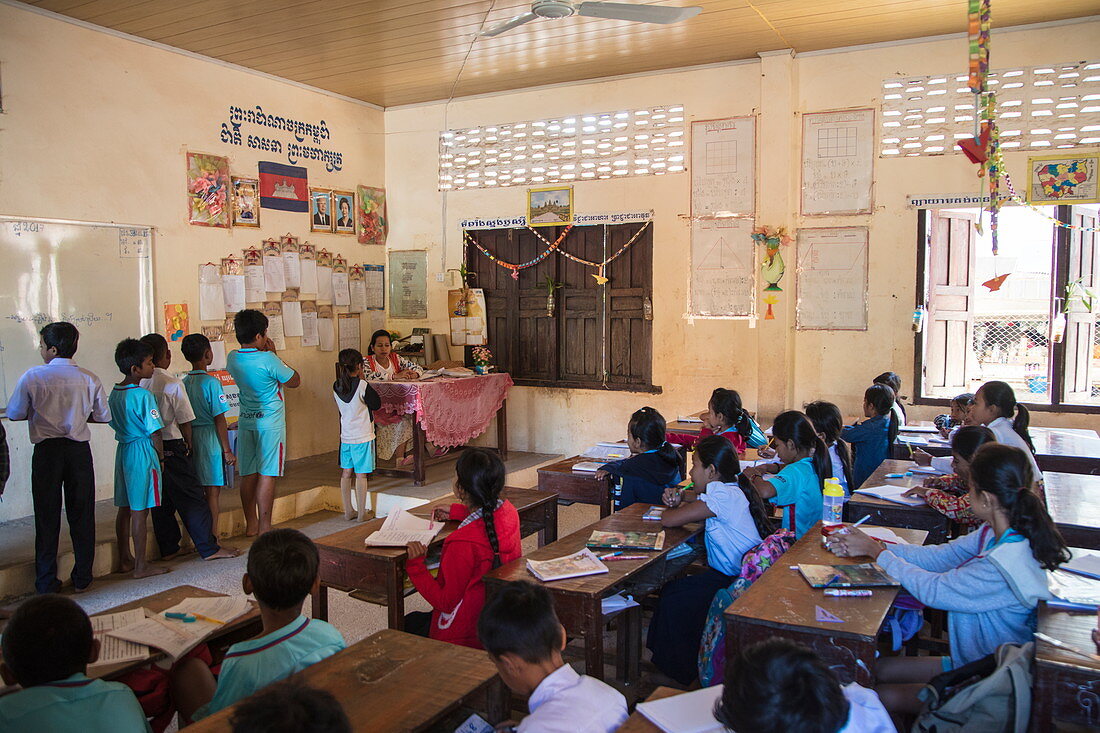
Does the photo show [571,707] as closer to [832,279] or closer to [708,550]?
[708,550]

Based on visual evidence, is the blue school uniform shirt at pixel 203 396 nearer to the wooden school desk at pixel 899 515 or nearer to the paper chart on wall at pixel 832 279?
the wooden school desk at pixel 899 515

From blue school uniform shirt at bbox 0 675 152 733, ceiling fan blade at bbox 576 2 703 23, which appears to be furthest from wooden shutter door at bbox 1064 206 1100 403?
blue school uniform shirt at bbox 0 675 152 733

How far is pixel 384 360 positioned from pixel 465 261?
70.5 inches

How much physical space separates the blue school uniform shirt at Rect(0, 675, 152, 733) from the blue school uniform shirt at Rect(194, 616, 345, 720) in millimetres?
189

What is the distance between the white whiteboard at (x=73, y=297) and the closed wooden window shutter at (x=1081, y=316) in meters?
7.09

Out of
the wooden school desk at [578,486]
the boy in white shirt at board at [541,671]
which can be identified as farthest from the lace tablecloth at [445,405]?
the boy in white shirt at board at [541,671]

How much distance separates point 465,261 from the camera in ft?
27.6

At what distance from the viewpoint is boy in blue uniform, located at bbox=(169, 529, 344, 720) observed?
1.95 metres

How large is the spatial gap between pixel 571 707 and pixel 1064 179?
6.19 m

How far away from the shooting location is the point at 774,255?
22.5ft

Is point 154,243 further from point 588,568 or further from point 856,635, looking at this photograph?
point 856,635

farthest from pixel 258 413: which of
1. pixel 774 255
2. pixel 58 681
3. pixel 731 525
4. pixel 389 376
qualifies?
pixel 774 255

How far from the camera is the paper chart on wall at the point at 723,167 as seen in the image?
7.04 meters

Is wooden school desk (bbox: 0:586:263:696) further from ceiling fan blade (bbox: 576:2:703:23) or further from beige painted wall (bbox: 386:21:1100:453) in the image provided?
beige painted wall (bbox: 386:21:1100:453)
